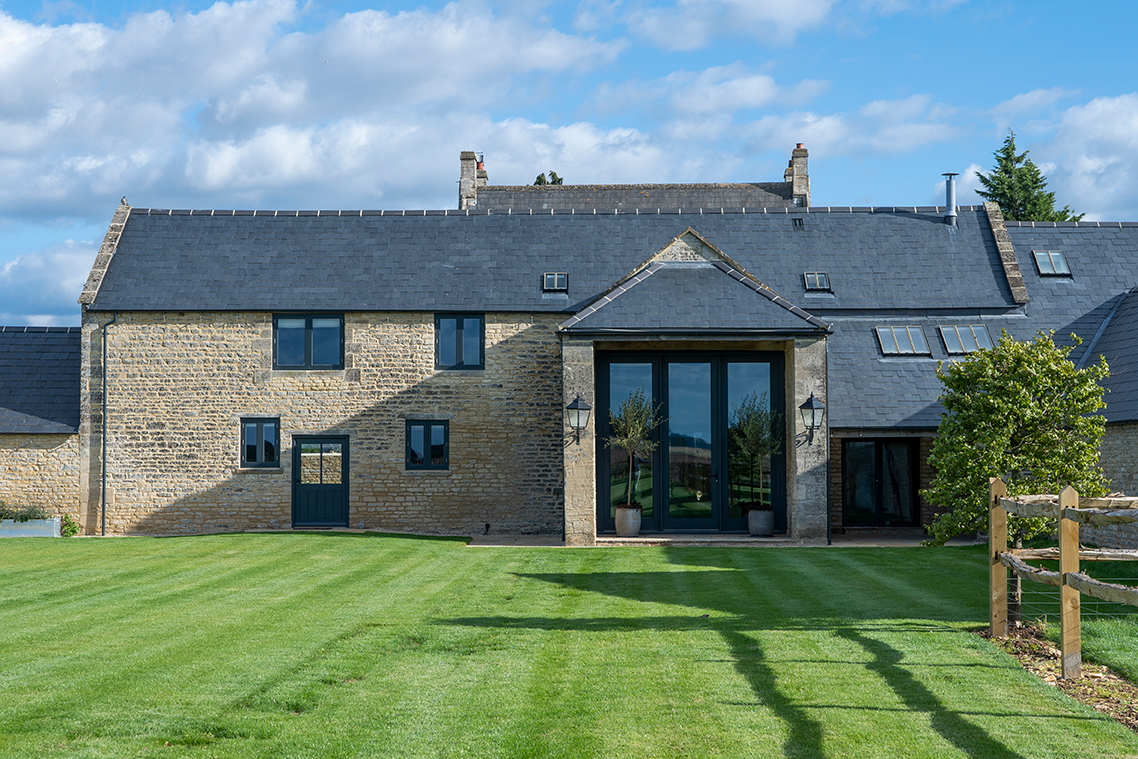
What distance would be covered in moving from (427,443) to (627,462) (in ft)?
15.9

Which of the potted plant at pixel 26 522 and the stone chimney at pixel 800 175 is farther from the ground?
the stone chimney at pixel 800 175

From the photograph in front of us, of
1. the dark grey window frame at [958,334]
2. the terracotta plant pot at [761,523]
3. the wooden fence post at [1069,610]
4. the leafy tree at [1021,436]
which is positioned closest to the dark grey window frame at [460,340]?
the terracotta plant pot at [761,523]

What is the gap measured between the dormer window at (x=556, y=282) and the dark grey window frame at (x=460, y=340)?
5.30 ft

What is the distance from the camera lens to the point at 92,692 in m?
7.31

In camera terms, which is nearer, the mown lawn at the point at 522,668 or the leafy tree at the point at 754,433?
the mown lawn at the point at 522,668

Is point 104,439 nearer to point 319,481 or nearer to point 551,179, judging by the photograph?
point 319,481

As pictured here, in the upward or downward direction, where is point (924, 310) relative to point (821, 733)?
upward

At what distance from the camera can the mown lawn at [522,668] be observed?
625cm

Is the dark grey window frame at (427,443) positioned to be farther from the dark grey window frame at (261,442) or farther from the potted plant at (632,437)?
the potted plant at (632,437)

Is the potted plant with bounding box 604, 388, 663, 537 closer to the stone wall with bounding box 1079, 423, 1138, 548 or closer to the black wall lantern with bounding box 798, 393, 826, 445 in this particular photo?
the black wall lantern with bounding box 798, 393, 826, 445

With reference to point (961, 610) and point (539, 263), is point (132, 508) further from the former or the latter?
point (961, 610)

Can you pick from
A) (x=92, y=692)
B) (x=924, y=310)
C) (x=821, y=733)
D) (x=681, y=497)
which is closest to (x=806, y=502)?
(x=681, y=497)

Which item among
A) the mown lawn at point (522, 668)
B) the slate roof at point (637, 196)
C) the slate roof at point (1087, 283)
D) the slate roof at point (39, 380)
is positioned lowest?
the mown lawn at point (522, 668)

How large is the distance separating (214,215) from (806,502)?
1561 centimetres
